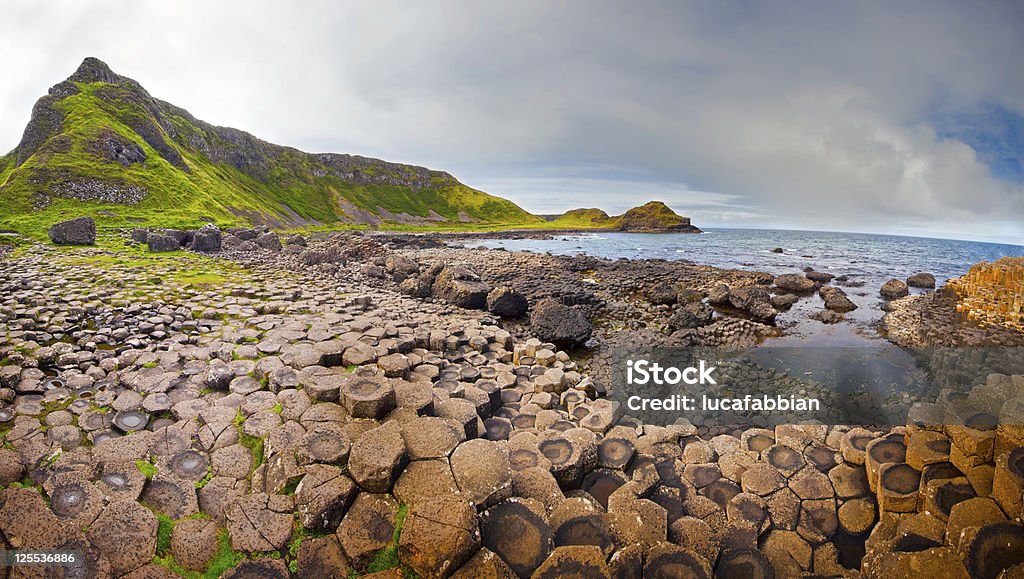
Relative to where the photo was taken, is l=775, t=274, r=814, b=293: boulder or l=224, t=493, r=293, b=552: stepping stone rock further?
l=775, t=274, r=814, b=293: boulder

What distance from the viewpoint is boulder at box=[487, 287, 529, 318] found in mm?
18359

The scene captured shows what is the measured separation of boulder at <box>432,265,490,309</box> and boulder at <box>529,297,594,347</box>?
3.13 metres

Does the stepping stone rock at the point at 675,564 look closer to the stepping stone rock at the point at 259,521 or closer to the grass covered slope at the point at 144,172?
the stepping stone rock at the point at 259,521

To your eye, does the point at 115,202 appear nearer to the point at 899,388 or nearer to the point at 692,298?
the point at 692,298

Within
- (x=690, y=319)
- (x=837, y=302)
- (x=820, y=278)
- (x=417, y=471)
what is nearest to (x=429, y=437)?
(x=417, y=471)

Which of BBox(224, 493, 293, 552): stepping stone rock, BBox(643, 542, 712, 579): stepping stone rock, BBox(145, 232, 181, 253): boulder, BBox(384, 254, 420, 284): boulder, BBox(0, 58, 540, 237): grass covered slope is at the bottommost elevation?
BBox(643, 542, 712, 579): stepping stone rock

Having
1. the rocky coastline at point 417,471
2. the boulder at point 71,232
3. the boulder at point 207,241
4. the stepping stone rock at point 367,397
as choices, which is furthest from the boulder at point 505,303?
the boulder at point 71,232

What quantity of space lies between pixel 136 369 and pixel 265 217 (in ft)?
265

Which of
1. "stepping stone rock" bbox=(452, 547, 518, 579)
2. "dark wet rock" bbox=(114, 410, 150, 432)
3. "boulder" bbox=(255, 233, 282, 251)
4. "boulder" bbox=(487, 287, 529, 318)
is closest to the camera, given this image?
"stepping stone rock" bbox=(452, 547, 518, 579)

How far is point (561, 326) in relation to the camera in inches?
611

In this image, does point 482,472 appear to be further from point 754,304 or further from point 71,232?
point 71,232

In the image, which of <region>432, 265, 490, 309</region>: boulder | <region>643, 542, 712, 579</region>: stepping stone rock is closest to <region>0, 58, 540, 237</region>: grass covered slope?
<region>432, 265, 490, 309</region>: boulder

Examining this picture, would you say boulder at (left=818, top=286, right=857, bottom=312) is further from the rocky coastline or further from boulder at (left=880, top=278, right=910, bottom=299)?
the rocky coastline

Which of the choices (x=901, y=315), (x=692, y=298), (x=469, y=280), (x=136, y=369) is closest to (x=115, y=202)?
(x=469, y=280)
